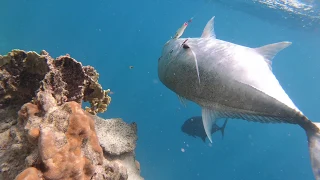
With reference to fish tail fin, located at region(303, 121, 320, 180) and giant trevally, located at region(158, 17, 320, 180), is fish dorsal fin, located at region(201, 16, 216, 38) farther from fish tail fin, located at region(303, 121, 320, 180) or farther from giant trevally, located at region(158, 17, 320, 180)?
fish tail fin, located at region(303, 121, 320, 180)

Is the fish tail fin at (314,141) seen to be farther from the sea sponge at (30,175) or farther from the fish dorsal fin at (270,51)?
the sea sponge at (30,175)

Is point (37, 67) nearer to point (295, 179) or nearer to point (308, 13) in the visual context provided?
point (308, 13)

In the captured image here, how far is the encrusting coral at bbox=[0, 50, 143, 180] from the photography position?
1.95 m

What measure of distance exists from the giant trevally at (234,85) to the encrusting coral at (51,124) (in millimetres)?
1055

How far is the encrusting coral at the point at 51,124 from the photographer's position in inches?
76.8

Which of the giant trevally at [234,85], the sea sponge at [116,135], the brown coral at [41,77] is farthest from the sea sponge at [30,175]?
the giant trevally at [234,85]

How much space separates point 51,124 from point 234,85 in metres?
1.66

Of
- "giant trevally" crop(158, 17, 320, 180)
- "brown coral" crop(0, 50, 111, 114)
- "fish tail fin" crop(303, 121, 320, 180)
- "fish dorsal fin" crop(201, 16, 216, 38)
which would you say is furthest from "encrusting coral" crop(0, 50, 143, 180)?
"fish tail fin" crop(303, 121, 320, 180)

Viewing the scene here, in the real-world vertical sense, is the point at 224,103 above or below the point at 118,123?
below

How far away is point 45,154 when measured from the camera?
1.87m

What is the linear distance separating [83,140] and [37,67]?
1.13 m

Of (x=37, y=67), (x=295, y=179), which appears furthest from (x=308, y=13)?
(x=295, y=179)

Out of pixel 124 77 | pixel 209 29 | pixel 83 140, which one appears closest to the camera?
pixel 83 140

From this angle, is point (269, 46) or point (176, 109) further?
point (176, 109)
